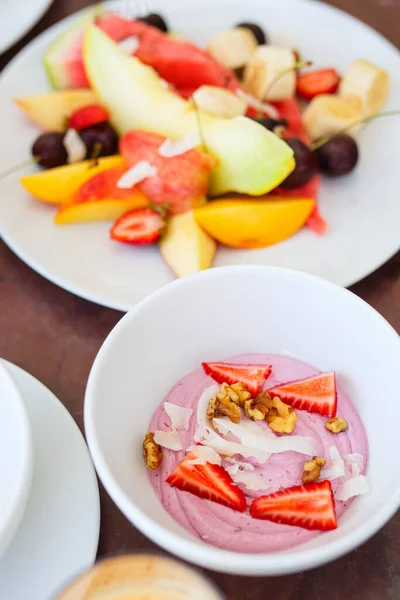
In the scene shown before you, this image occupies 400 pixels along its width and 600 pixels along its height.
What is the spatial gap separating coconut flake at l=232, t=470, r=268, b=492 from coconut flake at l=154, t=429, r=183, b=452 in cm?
7

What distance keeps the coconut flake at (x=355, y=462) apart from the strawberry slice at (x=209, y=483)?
12cm

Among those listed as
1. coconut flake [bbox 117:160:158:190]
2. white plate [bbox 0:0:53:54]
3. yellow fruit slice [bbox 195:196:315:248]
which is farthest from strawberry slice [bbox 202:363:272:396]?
white plate [bbox 0:0:53:54]

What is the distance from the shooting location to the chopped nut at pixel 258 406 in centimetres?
71

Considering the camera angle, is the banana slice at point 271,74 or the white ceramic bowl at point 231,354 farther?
the banana slice at point 271,74

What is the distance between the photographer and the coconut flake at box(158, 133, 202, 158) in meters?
1.08

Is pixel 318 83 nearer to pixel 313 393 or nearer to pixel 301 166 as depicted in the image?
pixel 301 166

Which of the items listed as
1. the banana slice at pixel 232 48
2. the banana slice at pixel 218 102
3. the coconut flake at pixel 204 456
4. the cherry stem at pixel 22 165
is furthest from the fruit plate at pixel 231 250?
the coconut flake at pixel 204 456

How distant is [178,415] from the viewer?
2.39ft

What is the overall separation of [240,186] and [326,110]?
27cm

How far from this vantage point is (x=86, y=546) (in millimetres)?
684

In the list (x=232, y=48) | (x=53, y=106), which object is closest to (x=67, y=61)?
(x=53, y=106)

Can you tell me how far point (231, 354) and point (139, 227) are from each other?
1.13ft

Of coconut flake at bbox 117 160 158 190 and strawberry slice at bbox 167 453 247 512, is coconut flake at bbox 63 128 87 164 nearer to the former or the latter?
coconut flake at bbox 117 160 158 190

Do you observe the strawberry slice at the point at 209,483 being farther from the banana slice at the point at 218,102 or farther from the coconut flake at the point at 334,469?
the banana slice at the point at 218,102
